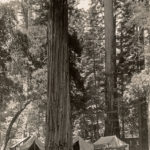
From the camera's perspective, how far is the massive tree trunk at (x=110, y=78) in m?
19.7

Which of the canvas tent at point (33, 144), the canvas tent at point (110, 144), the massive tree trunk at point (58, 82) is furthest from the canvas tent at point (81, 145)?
the massive tree trunk at point (58, 82)

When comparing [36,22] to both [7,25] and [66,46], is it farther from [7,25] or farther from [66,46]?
[66,46]

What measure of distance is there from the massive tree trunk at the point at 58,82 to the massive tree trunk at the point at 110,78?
1555 cm

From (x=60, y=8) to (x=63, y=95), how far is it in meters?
1.05

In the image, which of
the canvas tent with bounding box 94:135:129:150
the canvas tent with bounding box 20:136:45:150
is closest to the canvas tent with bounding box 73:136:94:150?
the canvas tent with bounding box 94:135:129:150

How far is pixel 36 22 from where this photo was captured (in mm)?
24469

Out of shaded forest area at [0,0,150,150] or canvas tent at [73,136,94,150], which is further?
canvas tent at [73,136,94,150]

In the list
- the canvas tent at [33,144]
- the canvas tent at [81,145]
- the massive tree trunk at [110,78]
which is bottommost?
the canvas tent at [33,144]

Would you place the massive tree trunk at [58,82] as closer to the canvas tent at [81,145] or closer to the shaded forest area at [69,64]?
the shaded forest area at [69,64]

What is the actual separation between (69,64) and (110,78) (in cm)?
1502

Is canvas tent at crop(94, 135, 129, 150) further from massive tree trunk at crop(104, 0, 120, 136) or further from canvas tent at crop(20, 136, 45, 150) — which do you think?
canvas tent at crop(20, 136, 45, 150)

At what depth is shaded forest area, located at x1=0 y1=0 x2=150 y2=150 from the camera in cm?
410

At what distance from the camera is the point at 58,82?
160 inches

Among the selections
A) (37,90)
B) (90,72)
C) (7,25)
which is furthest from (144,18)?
(90,72)
